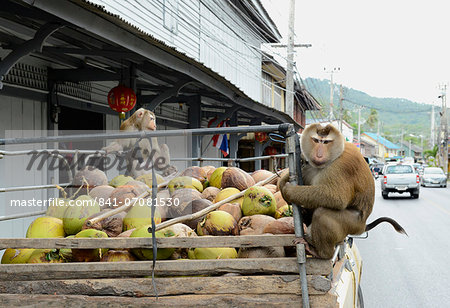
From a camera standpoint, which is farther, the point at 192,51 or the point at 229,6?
the point at 229,6

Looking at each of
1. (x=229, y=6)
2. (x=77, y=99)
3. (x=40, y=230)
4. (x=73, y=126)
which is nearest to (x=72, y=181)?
(x=40, y=230)

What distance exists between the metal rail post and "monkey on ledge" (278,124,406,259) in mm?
60

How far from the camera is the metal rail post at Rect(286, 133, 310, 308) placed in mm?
2385

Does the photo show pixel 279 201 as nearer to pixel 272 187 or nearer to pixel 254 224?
pixel 272 187

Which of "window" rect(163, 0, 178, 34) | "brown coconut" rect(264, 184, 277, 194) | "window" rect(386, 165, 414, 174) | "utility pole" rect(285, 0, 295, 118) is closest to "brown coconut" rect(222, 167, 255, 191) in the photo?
"brown coconut" rect(264, 184, 277, 194)

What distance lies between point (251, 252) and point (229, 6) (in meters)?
17.1

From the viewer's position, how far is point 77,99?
31.9 ft

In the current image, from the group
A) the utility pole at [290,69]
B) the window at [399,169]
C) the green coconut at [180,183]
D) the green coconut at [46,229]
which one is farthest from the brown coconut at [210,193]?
the window at [399,169]

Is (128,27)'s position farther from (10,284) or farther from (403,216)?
(403,216)

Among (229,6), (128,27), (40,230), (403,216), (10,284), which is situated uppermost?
(229,6)

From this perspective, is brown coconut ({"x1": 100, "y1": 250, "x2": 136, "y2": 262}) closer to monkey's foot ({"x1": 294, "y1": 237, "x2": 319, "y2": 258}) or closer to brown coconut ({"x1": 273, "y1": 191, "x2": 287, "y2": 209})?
monkey's foot ({"x1": 294, "y1": 237, "x2": 319, "y2": 258})

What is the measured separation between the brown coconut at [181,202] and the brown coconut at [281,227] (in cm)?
75

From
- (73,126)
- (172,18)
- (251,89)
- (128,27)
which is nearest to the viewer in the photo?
(128,27)

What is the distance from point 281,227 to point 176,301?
31.8 inches
